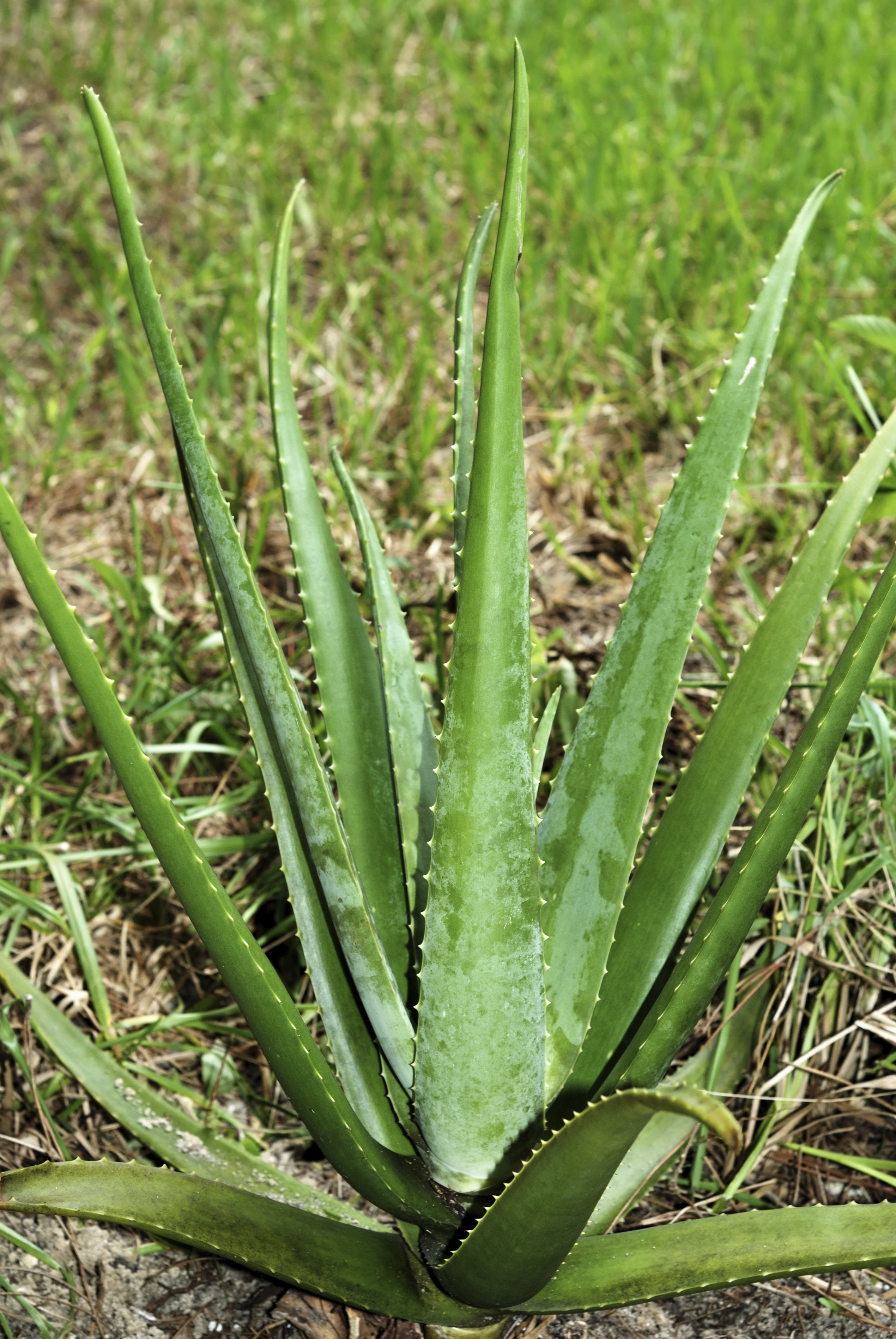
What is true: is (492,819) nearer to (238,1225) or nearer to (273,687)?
(273,687)

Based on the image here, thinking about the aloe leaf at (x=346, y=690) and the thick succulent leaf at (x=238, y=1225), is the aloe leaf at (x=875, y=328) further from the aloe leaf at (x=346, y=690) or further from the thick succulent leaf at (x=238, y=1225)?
the thick succulent leaf at (x=238, y=1225)

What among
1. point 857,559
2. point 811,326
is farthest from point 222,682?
point 811,326

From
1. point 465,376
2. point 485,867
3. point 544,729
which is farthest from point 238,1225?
point 465,376

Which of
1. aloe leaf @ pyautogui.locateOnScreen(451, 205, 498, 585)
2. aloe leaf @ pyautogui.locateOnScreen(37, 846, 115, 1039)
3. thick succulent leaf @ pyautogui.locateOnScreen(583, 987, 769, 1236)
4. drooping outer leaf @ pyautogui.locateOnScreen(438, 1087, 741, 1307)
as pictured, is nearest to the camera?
drooping outer leaf @ pyautogui.locateOnScreen(438, 1087, 741, 1307)

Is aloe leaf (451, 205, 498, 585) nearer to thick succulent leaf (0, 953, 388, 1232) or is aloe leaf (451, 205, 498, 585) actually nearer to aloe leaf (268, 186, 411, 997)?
aloe leaf (268, 186, 411, 997)

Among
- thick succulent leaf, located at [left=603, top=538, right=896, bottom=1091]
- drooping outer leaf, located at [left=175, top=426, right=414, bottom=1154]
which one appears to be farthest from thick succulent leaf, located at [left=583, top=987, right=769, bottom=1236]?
drooping outer leaf, located at [left=175, top=426, right=414, bottom=1154]

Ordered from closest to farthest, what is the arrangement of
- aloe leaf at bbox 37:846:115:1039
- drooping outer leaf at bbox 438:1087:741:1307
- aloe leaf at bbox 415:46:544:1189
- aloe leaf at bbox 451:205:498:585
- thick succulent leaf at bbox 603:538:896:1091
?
drooping outer leaf at bbox 438:1087:741:1307, aloe leaf at bbox 415:46:544:1189, thick succulent leaf at bbox 603:538:896:1091, aloe leaf at bbox 451:205:498:585, aloe leaf at bbox 37:846:115:1039
